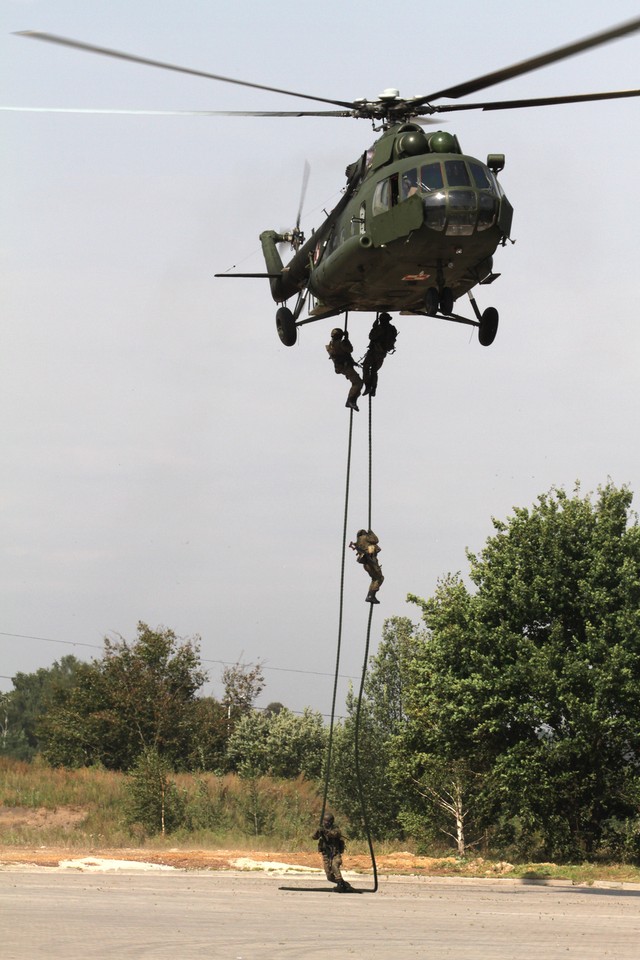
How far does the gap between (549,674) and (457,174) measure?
77.6 ft

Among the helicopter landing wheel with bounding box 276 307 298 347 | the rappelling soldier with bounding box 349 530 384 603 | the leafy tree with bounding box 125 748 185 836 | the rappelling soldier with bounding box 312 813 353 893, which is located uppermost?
the helicopter landing wheel with bounding box 276 307 298 347

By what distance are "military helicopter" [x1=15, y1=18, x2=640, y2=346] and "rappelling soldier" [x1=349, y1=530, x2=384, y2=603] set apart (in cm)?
373

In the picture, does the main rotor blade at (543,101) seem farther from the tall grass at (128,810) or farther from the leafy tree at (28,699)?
the leafy tree at (28,699)

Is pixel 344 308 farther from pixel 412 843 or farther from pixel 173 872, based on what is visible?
pixel 412 843

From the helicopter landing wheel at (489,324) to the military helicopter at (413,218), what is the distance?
0.05 ft

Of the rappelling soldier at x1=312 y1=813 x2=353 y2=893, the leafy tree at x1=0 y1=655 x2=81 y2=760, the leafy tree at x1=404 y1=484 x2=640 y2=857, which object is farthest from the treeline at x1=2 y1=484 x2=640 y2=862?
the leafy tree at x1=0 y1=655 x2=81 y2=760

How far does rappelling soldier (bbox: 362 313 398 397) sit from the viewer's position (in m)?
19.1

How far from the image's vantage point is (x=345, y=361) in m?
19.4

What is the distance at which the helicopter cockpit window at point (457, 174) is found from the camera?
14.9m

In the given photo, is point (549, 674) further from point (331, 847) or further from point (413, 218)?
point (413, 218)

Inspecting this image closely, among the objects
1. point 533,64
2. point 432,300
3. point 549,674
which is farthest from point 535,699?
point 533,64

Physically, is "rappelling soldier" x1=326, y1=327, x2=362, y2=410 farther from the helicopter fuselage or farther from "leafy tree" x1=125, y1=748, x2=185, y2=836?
"leafy tree" x1=125, y1=748, x2=185, y2=836

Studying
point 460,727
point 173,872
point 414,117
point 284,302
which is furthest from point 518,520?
point 414,117

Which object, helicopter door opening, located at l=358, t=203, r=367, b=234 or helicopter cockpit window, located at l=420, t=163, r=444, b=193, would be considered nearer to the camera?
helicopter cockpit window, located at l=420, t=163, r=444, b=193
